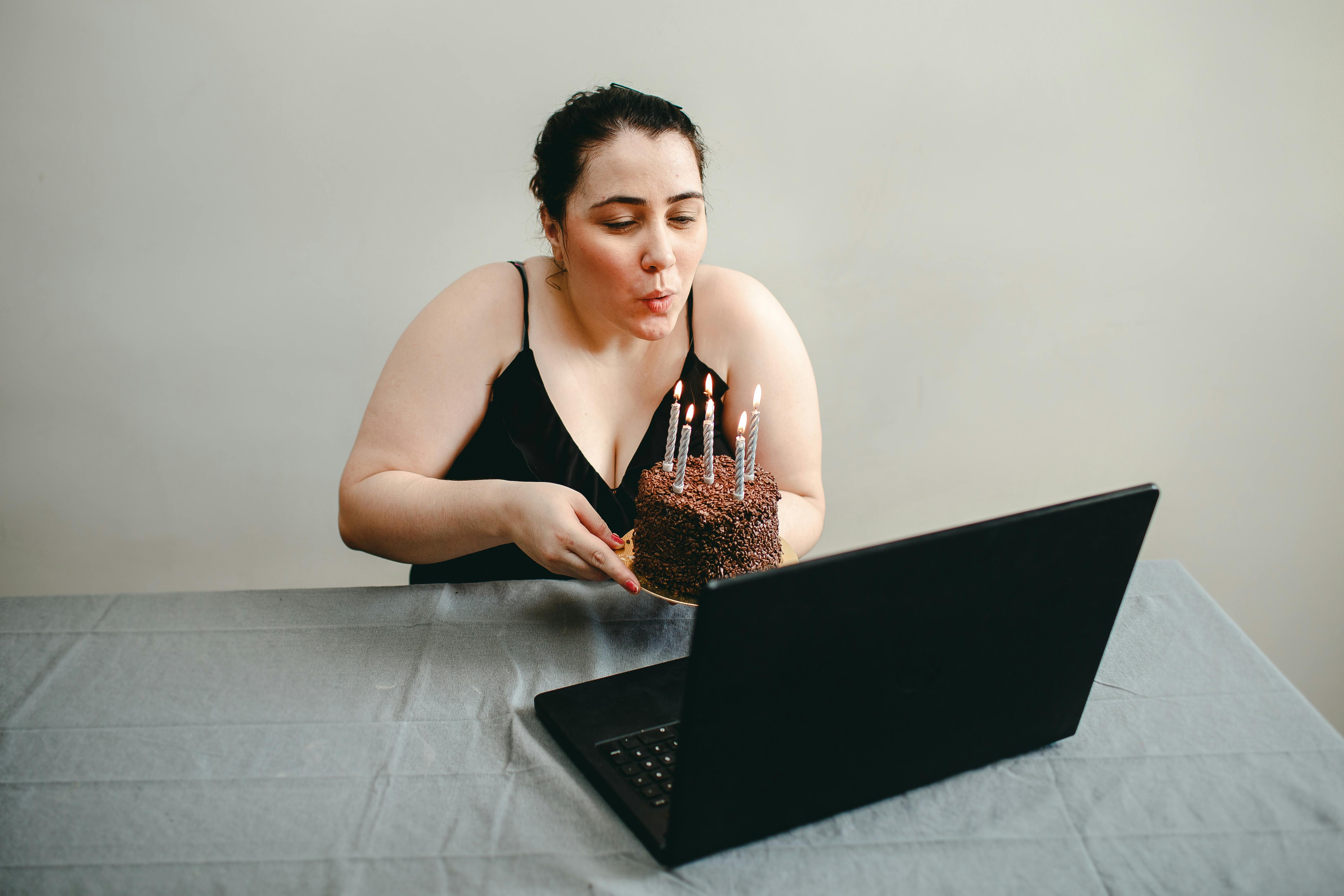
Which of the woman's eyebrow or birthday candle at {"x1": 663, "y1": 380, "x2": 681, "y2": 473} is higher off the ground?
the woman's eyebrow

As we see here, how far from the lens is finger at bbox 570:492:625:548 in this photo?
1.15m

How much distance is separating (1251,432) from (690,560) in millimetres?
2049

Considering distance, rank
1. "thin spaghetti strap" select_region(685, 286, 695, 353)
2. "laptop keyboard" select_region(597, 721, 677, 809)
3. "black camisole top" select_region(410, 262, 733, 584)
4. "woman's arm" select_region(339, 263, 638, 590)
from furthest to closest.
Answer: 1. "thin spaghetti strap" select_region(685, 286, 695, 353)
2. "black camisole top" select_region(410, 262, 733, 584)
3. "woman's arm" select_region(339, 263, 638, 590)
4. "laptop keyboard" select_region(597, 721, 677, 809)

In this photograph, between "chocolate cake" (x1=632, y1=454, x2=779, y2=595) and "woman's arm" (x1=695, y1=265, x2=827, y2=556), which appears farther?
"woman's arm" (x1=695, y1=265, x2=827, y2=556)

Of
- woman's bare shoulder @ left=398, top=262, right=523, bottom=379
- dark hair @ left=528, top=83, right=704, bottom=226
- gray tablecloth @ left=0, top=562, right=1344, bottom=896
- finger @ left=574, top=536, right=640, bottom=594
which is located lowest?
gray tablecloth @ left=0, top=562, right=1344, bottom=896

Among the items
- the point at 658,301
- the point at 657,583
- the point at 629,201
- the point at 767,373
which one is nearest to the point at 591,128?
the point at 629,201

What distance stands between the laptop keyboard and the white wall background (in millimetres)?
1591

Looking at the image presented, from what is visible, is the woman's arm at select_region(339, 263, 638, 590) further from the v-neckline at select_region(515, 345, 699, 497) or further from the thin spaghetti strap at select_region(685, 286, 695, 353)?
the thin spaghetti strap at select_region(685, 286, 695, 353)

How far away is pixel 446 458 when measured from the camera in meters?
1.46

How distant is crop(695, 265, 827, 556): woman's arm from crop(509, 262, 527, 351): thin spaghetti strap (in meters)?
0.31

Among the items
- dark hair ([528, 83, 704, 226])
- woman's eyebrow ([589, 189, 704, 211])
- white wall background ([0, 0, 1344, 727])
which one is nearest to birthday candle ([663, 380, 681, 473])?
woman's eyebrow ([589, 189, 704, 211])

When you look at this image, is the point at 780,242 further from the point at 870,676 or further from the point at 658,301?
the point at 870,676

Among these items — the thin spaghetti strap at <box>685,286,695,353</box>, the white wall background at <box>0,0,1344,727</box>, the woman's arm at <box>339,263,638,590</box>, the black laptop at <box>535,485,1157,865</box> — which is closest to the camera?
the black laptop at <box>535,485,1157,865</box>

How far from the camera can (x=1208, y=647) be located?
1102 mm
